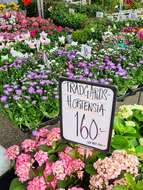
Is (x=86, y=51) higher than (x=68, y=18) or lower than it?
higher

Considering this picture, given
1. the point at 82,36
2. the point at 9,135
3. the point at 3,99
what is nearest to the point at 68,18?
the point at 82,36

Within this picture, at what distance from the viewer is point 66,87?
1564 millimetres

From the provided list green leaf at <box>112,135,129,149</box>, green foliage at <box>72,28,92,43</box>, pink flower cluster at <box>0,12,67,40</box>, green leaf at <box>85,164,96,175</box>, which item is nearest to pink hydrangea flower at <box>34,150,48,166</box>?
green leaf at <box>85,164,96,175</box>

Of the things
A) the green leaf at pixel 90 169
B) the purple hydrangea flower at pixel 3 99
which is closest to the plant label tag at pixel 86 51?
the purple hydrangea flower at pixel 3 99

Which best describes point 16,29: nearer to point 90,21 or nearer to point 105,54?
point 90,21

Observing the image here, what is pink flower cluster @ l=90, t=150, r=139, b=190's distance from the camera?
1578 millimetres

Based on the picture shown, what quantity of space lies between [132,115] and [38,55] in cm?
186

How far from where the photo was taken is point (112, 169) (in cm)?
158

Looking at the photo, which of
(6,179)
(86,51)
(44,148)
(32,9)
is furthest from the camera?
(32,9)

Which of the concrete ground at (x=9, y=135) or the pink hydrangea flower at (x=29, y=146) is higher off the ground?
the pink hydrangea flower at (x=29, y=146)

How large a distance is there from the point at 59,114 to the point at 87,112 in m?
0.18

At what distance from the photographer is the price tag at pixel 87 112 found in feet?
4.93

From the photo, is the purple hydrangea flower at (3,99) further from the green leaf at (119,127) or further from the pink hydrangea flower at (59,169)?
the pink hydrangea flower at (59,169)

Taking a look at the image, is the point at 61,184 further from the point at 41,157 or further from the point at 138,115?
the point at 138,115
